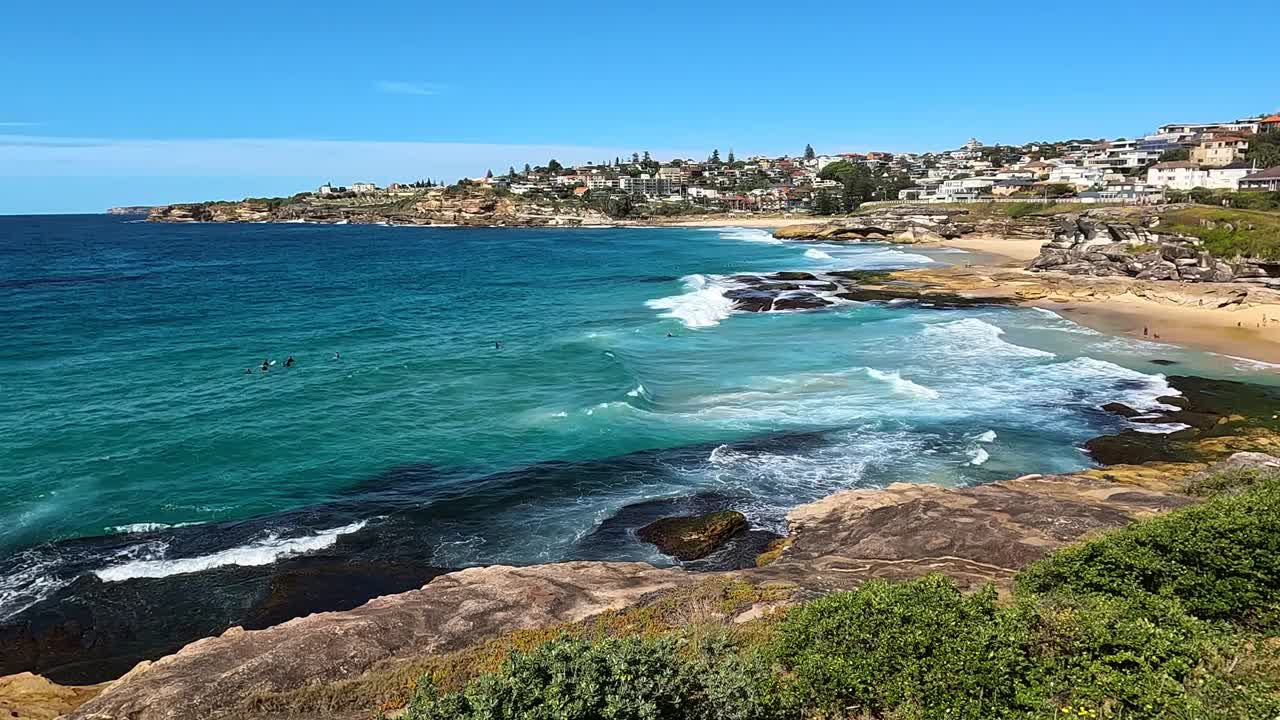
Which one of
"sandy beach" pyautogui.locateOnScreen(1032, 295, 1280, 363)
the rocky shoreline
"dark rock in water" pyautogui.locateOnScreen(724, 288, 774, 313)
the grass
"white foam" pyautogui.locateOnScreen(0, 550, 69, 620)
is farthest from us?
"dark rock in water" pyautogui.locateOnScreen(724, 288, 774, 313)

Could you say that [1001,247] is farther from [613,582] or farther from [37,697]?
[37,697]

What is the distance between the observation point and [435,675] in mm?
10984

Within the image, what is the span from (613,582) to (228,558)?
438 inches

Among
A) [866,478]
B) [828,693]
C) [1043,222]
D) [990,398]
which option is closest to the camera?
[828,693]

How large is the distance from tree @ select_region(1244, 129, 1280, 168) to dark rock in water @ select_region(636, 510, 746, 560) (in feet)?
437

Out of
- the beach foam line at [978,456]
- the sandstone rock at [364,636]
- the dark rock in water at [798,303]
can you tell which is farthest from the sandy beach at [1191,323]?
the sandstone rock at [364,636]

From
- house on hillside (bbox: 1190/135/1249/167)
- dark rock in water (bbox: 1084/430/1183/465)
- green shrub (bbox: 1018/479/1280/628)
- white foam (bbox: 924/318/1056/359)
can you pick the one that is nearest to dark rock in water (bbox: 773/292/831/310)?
white foam (bbox: 924/318/1056/359)

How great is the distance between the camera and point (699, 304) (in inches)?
2376

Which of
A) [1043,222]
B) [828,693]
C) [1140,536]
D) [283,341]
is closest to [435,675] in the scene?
[828,693]

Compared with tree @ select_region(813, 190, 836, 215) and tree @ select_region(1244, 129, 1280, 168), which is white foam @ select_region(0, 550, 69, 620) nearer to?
tree @ select_region(1244, 129, 1280, 168)

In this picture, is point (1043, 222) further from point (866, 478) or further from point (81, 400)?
point (81, 400)

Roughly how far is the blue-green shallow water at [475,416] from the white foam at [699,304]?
19.5 inches

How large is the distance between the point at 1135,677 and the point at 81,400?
127 ft

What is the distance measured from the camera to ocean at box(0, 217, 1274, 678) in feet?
65.8
